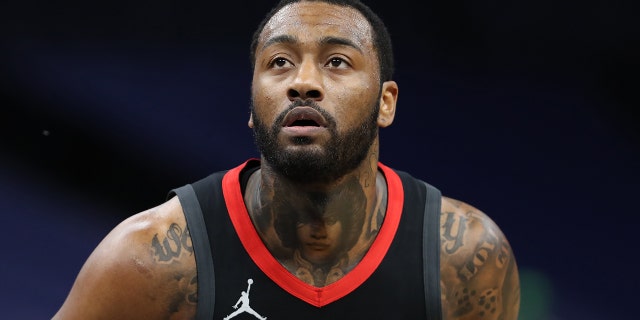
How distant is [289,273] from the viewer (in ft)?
7.40

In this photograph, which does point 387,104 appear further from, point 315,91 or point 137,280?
point 137,280

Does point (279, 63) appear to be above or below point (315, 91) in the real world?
above

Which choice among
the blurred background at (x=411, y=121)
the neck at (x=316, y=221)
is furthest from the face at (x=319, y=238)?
the blurred background at (x=411, y=121)

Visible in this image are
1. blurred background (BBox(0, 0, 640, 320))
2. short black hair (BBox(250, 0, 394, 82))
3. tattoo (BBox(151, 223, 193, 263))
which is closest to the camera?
tattoo (BBox(151, 223, 193, 263))

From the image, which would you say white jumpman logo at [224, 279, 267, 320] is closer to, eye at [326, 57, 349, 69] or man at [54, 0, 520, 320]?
man at [54, 0, 520, 320]

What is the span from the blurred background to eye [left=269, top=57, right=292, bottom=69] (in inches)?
45.8

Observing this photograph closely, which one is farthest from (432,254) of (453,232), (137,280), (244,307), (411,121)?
(411,121)

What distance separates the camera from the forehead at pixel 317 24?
2230 mm

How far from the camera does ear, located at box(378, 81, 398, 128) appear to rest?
2.35m

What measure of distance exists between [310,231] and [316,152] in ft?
0.80

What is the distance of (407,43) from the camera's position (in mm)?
3439

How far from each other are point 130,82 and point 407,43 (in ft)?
3.10

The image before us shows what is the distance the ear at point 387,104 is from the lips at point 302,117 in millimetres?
247

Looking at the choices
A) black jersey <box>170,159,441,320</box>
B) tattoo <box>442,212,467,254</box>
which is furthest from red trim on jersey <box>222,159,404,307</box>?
tattoo <box>442,212,467,254</box>
